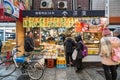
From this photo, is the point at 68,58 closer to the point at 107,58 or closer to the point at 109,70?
the point at 109,70

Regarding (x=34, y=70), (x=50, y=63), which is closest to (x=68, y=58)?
(x=50, y=63)

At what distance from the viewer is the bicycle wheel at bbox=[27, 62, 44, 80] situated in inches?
447

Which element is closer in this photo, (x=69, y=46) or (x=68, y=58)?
(x=69, y=46)

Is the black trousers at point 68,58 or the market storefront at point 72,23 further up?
the market storefront at point 72,23

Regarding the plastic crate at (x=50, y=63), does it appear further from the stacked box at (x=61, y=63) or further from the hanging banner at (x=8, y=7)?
the hanging banner at (x=8, y=7)

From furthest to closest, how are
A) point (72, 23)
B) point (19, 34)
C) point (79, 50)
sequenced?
1. point (19, 34)
2. point (72, 23)
3. point (79, 50)

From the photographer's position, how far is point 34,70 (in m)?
11.3

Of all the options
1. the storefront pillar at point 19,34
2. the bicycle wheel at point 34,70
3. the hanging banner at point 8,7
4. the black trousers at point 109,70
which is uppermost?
the hanging banner at point 8,7

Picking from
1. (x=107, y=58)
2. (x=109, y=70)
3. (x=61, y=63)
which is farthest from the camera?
(x=61, y=63)

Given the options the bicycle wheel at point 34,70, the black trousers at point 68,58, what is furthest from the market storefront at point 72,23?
→ the bicycle wheel at point 34,70

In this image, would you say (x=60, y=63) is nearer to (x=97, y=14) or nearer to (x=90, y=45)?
(x=90, y=45)

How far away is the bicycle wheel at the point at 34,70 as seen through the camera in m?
11.3

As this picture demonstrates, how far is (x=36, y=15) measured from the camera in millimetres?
16172

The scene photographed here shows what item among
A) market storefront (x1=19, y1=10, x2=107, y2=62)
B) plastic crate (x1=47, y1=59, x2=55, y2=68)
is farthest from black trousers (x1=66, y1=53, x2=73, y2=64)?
plastic crate (x1=47, y1=59, x2=55, y2=68)
